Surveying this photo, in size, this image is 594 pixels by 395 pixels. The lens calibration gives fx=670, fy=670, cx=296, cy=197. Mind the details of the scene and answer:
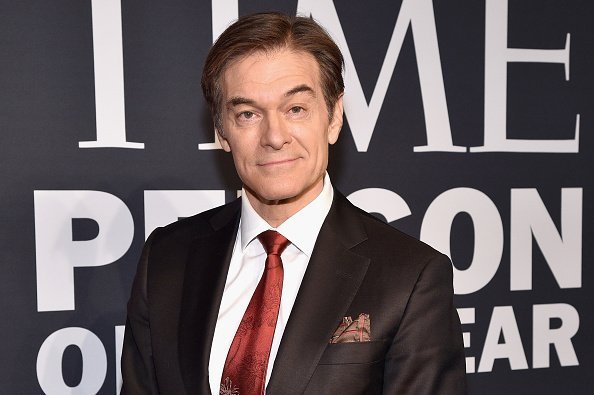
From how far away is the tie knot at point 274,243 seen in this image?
4.99 feet

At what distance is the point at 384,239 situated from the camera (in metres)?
1.52

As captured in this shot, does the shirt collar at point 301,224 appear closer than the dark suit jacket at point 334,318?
No

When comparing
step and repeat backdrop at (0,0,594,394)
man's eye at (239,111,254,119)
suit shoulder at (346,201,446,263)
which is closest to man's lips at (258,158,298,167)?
man's eye at (239,111,254,119)

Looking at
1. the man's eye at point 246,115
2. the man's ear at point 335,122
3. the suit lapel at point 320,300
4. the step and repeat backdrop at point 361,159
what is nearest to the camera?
the suit lapel at point 320,300

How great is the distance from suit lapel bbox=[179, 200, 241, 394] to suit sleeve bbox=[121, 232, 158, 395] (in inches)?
4.6

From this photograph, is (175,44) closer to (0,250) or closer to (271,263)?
(0,250)

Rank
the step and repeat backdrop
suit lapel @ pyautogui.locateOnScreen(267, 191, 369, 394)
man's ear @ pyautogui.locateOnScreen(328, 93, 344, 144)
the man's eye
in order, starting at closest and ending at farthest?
suit lapel @ pyautogui.locateOnScreen(267, 191, 369, 394)
the man's eye
man's ear @ pyautogui.locateOnScreen(328, 93, 344, 144)
the step and repeat backdrop

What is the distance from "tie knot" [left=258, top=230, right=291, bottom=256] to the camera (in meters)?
1.52

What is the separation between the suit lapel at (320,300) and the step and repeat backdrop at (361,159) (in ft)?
2.84

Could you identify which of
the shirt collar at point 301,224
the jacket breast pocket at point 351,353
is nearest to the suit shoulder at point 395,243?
the shirt collar at point 301,224

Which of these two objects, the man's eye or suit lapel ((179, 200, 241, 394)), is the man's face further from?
suit lapel ((179, 200, 241, 394))

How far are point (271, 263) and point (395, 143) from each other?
3.51ft

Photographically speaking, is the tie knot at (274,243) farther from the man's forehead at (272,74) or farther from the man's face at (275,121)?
the man's forehead at (272,74)

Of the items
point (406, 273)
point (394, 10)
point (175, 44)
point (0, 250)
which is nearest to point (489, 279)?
point (394, 10)
